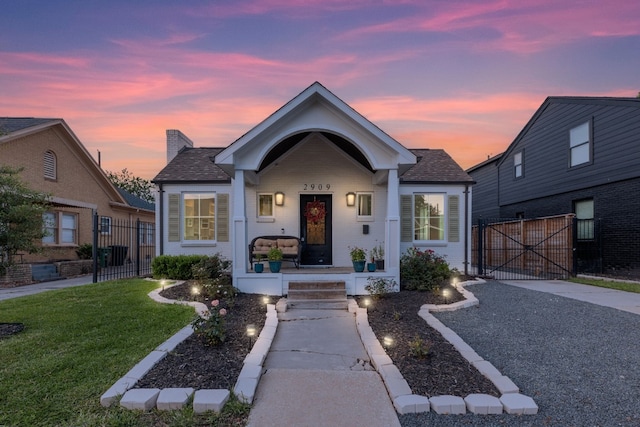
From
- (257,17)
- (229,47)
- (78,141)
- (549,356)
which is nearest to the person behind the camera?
(549,356)

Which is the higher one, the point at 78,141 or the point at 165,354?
the point at 78,141

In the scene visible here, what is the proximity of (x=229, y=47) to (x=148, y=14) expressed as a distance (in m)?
2.12

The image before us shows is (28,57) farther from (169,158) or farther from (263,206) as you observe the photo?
(263,206)

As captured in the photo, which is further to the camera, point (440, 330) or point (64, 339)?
point (440, 330)

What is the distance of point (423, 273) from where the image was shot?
28.6 feet

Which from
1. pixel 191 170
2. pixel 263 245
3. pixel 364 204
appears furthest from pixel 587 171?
pixel 191 170

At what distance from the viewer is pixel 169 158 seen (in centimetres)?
1259

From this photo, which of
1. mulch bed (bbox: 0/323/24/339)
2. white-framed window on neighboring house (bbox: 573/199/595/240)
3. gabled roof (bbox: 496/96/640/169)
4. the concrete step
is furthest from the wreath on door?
gabled roof (bbox: 496/96/640/169)

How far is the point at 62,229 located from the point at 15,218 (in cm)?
1126

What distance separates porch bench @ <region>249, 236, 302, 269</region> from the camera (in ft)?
31.8

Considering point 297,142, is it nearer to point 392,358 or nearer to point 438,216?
point 438,216

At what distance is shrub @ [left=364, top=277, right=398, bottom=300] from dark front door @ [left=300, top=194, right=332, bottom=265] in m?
2.53

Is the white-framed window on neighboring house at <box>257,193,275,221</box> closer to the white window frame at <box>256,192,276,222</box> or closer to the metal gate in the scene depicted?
the white window frame at <box>256,192,276,222</box>

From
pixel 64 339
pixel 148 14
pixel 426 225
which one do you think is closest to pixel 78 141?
pixel 148 14
